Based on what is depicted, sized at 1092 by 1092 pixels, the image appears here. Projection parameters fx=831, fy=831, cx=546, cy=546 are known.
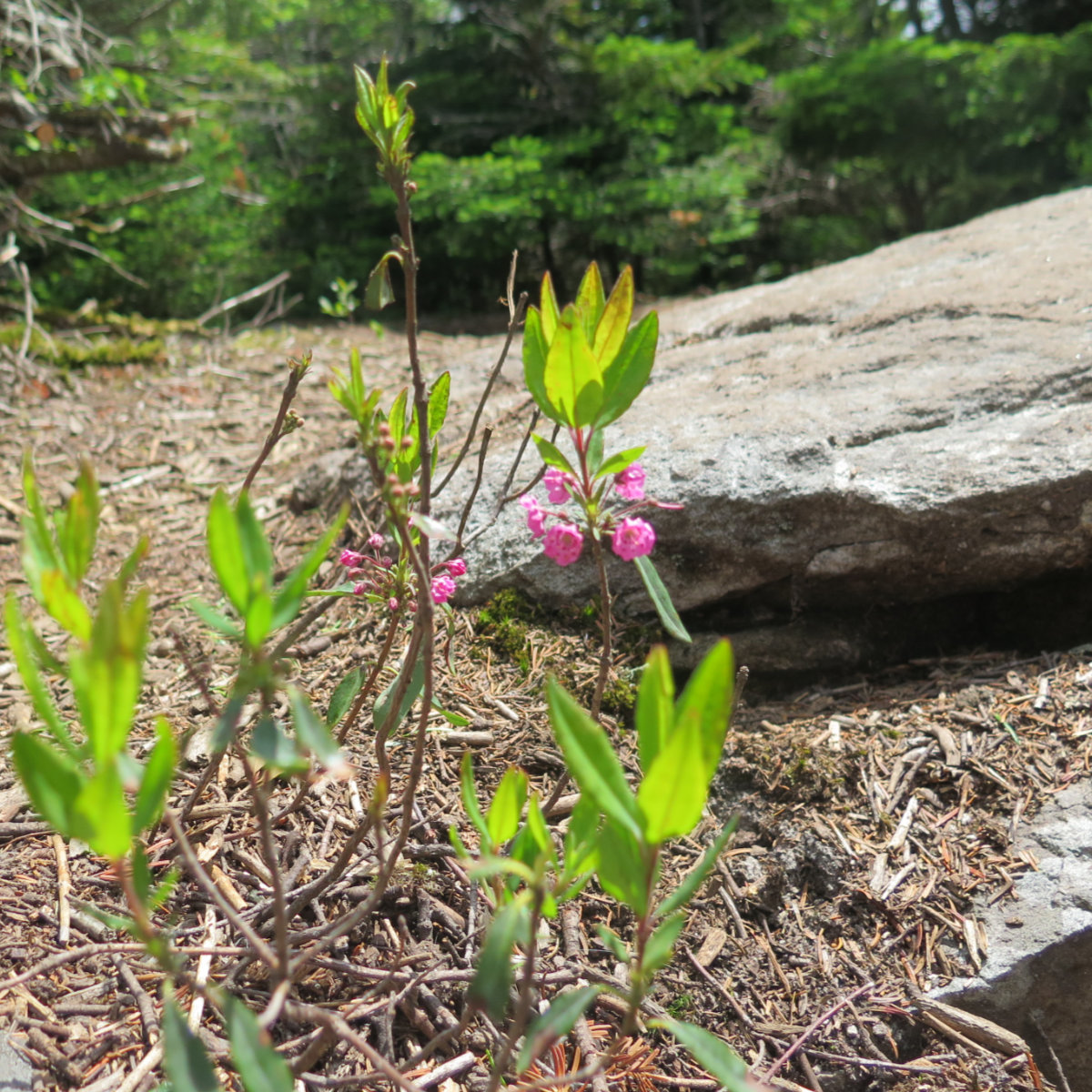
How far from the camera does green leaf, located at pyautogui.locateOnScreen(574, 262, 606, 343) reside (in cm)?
103

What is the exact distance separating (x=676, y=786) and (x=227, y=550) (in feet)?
1.55

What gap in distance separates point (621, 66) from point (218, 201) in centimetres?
416

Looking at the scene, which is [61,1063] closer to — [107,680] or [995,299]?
[107,680]


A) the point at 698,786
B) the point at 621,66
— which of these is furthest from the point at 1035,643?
the point at 621,66

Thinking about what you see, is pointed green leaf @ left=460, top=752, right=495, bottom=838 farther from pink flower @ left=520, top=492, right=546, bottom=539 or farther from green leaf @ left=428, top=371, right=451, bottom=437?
green leaf @ left=428, top=371, right=451, bottom=437

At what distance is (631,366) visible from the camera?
1036mm

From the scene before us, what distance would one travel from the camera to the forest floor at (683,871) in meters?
1.21

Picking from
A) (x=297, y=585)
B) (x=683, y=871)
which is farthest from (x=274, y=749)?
(x=683, y=871)

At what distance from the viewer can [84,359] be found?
453 cm

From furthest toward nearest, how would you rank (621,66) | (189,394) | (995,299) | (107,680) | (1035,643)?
(621,66)
(189,394)
(995,299)
(1035,643)
(107,680)

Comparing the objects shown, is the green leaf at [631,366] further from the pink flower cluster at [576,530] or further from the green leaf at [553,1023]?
the green leaf at [553,1023]

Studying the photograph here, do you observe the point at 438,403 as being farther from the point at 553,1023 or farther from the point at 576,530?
the point at 553,1023

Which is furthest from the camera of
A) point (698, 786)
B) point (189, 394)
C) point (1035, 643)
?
point (189, 394)

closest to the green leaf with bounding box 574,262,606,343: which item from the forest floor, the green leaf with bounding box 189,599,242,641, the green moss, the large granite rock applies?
A: the green leaf with bounding box 189,599,242,641
